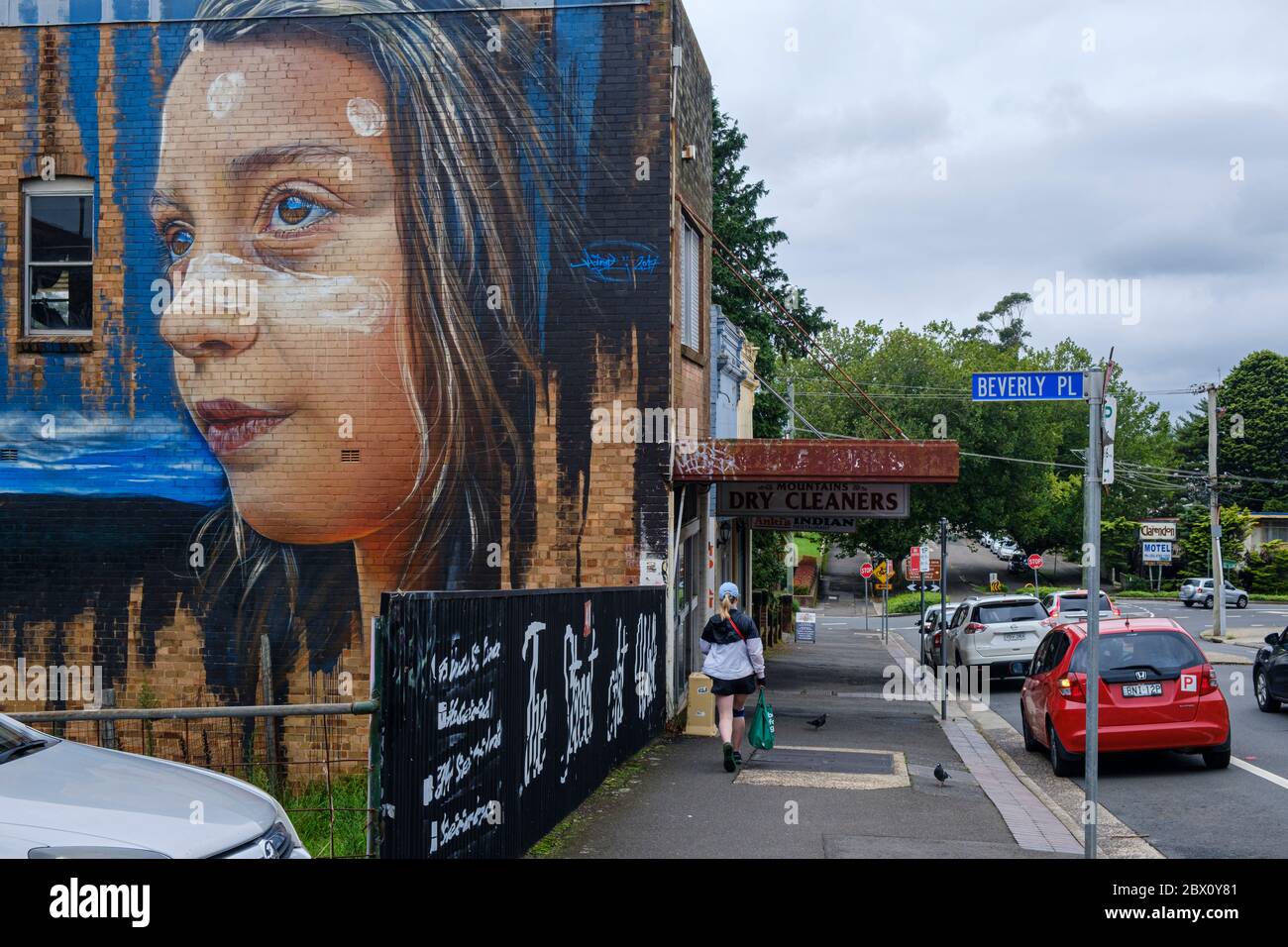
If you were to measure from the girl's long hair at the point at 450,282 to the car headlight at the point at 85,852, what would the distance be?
10.8m

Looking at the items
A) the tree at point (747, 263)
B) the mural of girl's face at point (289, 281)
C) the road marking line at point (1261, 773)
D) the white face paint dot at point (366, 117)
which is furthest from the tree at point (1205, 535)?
the white face paint dot at point (366, 117)

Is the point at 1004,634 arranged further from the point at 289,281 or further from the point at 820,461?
the point at 289,281

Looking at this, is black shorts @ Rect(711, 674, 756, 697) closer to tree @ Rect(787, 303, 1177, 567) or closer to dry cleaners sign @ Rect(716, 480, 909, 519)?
dry cleaners sign @ Rect(716, 480, 909, 519)

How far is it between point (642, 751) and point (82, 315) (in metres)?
9.17

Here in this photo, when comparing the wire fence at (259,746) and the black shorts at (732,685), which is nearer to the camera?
the black shorts at (732,685)

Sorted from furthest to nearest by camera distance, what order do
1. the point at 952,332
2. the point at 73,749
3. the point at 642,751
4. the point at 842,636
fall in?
1. the point at 952,332
2. the point at 842,636
3. the point at 642,751
4. the point at 73,749

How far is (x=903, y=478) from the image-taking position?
1583 cm

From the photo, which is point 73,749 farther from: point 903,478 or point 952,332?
point 952,332

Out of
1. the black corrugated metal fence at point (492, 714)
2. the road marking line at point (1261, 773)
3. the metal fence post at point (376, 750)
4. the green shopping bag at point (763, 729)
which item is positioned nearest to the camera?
the metal fence post at point (376, 750)

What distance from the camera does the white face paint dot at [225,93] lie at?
16234 mm

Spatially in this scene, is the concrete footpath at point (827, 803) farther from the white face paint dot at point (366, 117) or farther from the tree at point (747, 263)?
the tree at point (747, 263)

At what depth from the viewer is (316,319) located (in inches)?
636

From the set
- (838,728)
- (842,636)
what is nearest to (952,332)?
(842,636)

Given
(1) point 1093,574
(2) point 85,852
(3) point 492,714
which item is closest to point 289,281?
(3) point 492,714
